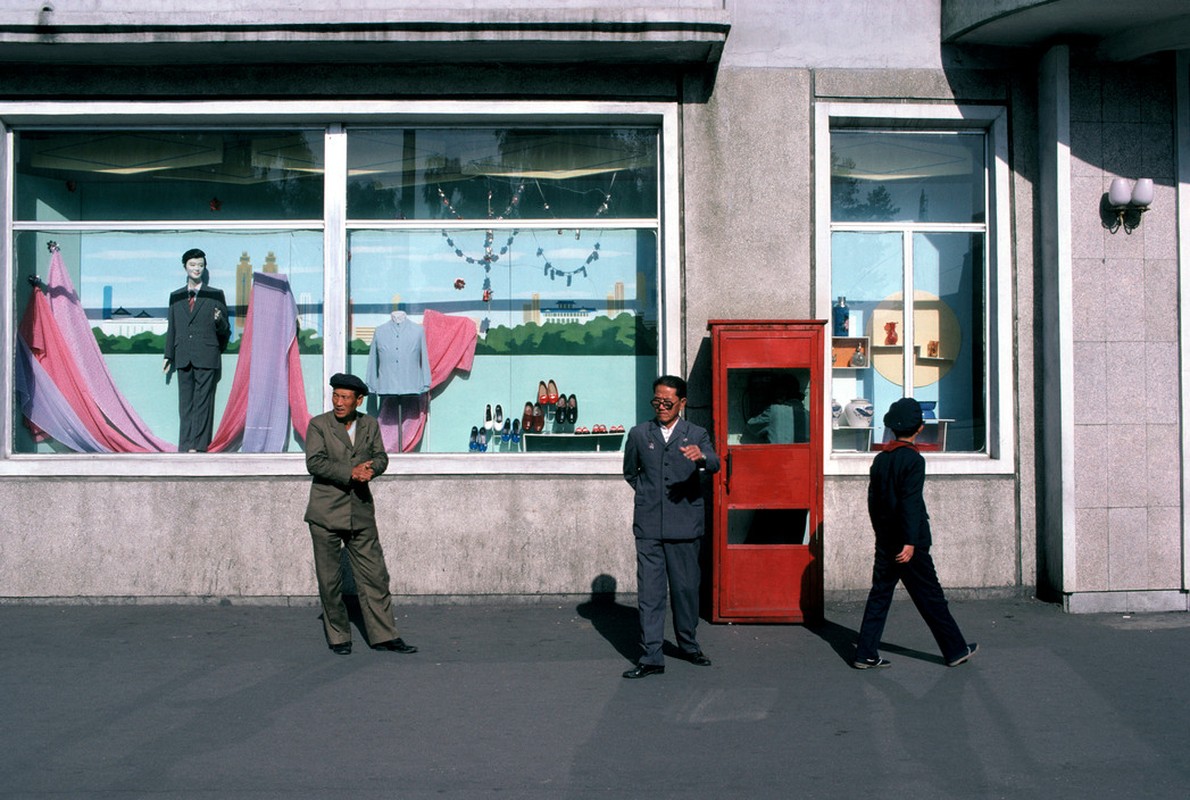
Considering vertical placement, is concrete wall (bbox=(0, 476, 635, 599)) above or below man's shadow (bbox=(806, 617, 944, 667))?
above

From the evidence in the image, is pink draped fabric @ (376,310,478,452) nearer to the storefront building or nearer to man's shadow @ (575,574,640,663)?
the storefront building

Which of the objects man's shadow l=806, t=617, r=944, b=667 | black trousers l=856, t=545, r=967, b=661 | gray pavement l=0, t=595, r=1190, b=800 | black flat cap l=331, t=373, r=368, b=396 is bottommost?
gray pavement l=0, t=595, r=1190, b=800

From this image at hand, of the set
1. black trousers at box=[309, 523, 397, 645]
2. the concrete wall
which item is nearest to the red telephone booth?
the concrete wall

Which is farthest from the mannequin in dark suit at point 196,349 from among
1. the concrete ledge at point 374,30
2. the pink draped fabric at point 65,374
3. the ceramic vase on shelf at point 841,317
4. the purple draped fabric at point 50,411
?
the ceramic vase on shelf at point 841,317

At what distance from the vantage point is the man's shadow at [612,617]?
7.80 metres

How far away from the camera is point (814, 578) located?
27.2ft

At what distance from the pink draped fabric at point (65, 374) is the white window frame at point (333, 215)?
7.0 inches

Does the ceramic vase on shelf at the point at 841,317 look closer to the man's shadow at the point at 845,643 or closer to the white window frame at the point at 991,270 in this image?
the white window frame at the point at 991,270

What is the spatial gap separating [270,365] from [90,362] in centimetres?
156

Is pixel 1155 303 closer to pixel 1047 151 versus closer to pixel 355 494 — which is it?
pixel 1047 151

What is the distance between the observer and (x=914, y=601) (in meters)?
7.10

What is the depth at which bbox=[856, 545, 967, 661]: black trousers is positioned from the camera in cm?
704

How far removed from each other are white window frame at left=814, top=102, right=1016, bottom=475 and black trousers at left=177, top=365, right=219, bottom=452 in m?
5.18

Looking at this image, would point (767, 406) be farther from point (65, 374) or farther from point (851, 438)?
point (65, 374)
